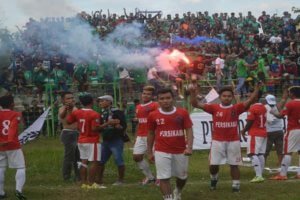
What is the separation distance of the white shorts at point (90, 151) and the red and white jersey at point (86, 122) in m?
0.08

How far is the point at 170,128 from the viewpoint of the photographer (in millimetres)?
10125

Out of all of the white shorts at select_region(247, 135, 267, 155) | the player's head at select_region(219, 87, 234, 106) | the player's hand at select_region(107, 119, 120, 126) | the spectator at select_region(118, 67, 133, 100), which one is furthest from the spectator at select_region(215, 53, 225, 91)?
the player's head at select_region(219, 87, 234, 106)

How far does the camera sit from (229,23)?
104ft

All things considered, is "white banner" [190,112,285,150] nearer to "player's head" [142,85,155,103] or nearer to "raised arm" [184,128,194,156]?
"player's head" [142,85,155,103]

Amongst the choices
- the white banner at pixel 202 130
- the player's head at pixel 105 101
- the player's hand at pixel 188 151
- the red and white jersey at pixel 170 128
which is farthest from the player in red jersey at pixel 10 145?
the white banner at pixel 202 130

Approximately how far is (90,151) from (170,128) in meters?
2.72

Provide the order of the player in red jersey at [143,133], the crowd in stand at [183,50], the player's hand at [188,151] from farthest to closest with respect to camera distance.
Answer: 1. the crowd in stand at [183,50]
2. the player in red jersey at [143,133]
3. the player's hand at [188,151]

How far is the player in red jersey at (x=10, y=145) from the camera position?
1093cm

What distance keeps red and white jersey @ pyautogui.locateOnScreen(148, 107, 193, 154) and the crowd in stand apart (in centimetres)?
842

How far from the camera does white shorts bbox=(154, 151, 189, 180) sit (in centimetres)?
999

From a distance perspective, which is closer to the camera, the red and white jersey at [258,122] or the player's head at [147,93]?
the player's head at [147,93]

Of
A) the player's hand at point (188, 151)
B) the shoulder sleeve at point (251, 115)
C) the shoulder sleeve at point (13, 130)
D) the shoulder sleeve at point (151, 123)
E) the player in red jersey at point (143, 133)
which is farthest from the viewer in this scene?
the shoulder sleeve at point (251, 115)

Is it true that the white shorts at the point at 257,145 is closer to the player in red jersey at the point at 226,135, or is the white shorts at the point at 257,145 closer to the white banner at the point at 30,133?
the player in red jersey at the point at 226,135

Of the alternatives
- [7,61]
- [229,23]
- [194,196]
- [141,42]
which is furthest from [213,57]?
[194,196]
